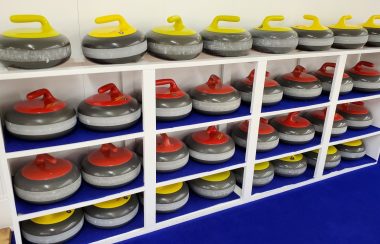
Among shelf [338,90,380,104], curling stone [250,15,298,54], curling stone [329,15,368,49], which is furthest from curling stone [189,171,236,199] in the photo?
curling stone [329,15,368,49]

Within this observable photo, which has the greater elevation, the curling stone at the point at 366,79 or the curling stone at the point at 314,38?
the curling stone at the point at 314,38

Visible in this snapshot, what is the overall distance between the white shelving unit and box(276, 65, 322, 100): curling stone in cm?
4

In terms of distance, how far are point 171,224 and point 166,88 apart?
60 centimetres

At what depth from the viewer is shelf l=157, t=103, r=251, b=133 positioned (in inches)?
54.2

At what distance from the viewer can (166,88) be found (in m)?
1.50

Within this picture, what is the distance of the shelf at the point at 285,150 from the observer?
5.57 feet

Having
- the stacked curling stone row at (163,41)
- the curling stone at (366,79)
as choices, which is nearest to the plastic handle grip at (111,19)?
the stacked curling stone row at (163,41)

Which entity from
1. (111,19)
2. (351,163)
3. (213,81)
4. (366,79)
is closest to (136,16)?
(111,19)

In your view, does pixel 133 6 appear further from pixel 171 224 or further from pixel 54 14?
pixel 171 224

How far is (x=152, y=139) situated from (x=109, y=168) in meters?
0.20

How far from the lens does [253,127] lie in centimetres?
156

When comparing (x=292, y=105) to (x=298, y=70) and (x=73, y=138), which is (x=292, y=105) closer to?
(x=298, y=70)

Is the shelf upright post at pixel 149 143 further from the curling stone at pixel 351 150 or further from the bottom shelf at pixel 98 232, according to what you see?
the curling stone at pixel 351 150

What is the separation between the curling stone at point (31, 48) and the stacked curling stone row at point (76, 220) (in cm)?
60
